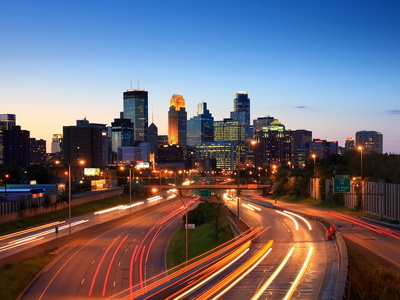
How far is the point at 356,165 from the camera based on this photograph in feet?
335

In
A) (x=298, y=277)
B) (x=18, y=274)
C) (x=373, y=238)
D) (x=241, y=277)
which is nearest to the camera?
(x=298, y=277)

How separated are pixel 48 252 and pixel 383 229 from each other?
36.4m

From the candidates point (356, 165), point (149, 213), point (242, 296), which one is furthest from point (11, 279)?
point (356, 165)

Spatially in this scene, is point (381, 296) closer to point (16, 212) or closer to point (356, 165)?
point (16, 212)

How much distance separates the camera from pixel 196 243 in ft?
213

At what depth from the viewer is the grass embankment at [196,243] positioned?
5694 centimetres

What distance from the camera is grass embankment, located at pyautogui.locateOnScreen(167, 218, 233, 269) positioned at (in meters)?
56.9

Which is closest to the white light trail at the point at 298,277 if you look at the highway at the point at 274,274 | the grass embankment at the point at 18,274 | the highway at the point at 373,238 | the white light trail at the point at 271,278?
the highway at the point at 274,274

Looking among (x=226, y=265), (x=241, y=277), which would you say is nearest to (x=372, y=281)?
(x=241, y=277)

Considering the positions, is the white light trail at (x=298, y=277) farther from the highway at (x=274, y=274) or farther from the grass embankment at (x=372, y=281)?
the grass embankment at (x=372, y=281)

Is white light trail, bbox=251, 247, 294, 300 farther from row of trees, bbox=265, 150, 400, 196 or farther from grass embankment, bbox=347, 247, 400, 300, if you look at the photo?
row of trees, bbox=265, 150, 400, 196

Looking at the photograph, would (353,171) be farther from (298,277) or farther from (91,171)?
(91,171)

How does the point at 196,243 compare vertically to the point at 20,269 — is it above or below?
below

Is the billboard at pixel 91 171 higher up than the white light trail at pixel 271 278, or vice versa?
the white light trail at pixel 271 278
